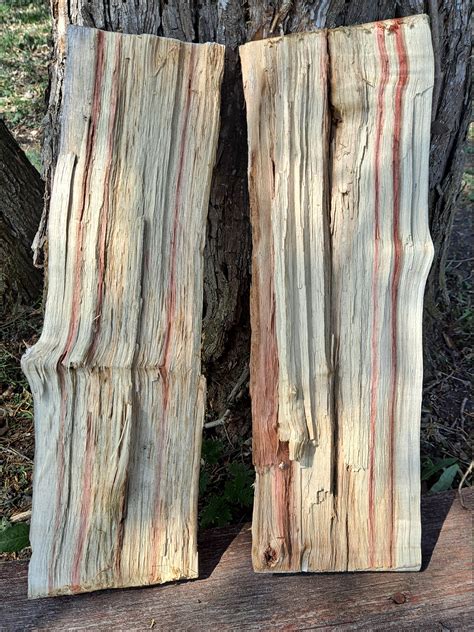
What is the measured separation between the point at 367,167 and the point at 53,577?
1.44 meters

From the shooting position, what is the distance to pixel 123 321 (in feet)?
5.24

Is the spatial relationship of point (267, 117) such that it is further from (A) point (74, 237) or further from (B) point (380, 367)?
(B) point (380, 367)

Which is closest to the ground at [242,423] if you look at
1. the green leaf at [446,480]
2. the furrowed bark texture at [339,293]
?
the green leaf at [446,480]

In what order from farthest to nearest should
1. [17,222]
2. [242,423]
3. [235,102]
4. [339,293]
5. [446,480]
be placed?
[17,222]
[242,423]
[446,480]
[235,102]
[339,293]

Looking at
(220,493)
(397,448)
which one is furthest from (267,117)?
(220,493)

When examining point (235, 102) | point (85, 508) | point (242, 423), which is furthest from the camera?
point (242, 423)

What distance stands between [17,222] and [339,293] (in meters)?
1.71

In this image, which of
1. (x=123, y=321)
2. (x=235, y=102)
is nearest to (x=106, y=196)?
(x=123, y=321)

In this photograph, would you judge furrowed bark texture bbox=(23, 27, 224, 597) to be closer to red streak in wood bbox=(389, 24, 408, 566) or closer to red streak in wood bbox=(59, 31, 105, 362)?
red streak in wood bbox=(59, 31, 105, 362)

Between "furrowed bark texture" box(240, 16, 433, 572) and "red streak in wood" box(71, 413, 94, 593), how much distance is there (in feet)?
1.54

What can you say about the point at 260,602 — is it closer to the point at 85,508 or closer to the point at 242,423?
the point at 85,508

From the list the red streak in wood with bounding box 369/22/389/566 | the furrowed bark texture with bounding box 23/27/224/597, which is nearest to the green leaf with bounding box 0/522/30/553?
the furrowed bark texture with bounding box 23/27/224/597

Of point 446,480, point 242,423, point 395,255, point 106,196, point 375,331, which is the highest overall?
point 106,196

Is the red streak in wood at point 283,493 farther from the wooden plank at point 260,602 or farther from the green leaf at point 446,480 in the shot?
the green leaf at point 446,480
